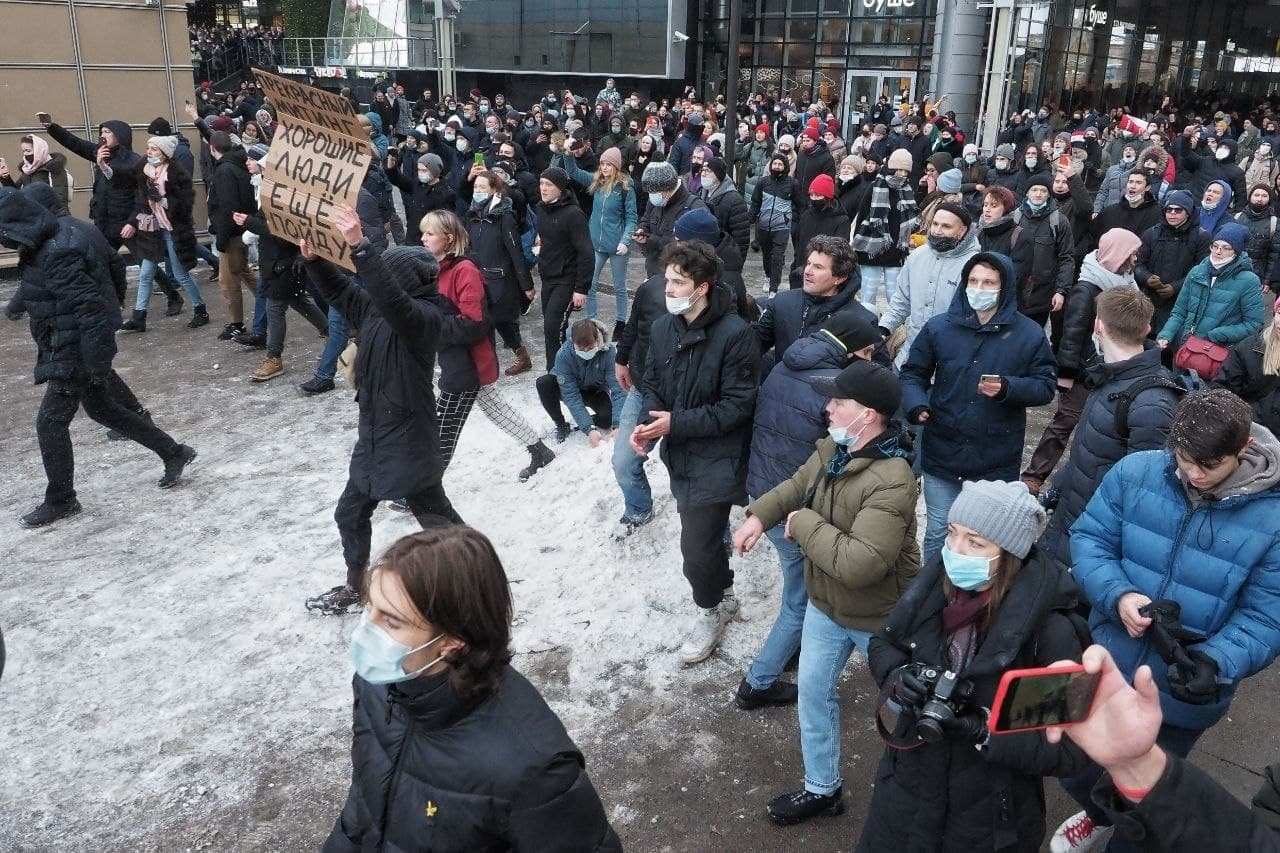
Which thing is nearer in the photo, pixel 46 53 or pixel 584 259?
pixel 584 259

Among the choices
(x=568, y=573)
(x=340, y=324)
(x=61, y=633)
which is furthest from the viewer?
(x=340, y=324)

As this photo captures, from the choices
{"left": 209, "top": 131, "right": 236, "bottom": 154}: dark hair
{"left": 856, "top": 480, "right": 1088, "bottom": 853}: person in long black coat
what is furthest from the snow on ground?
{"left": 209, "top": 131, "right": 236, "bottom": 154}: dark hair

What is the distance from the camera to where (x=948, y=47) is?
85.4 feet

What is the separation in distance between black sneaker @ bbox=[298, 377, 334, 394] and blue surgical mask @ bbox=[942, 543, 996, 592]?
6809mm

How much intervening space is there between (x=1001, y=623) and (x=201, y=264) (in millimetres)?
12697

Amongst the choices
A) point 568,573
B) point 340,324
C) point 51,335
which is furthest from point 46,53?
point 568,573

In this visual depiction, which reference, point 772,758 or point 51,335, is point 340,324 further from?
point 772,758

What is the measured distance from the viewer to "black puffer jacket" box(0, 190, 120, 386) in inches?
233

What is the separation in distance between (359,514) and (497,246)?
3.83m

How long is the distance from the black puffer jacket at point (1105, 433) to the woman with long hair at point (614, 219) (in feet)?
18.2

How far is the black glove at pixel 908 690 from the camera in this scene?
251cm

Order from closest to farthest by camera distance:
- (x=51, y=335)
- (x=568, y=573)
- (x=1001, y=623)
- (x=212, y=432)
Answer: (x=1001, y=623) → (x=568, y=573) → (x=51, y=335) → (x=212, y=432)

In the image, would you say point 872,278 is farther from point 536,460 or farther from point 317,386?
point 317,386

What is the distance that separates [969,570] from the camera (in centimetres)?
261
